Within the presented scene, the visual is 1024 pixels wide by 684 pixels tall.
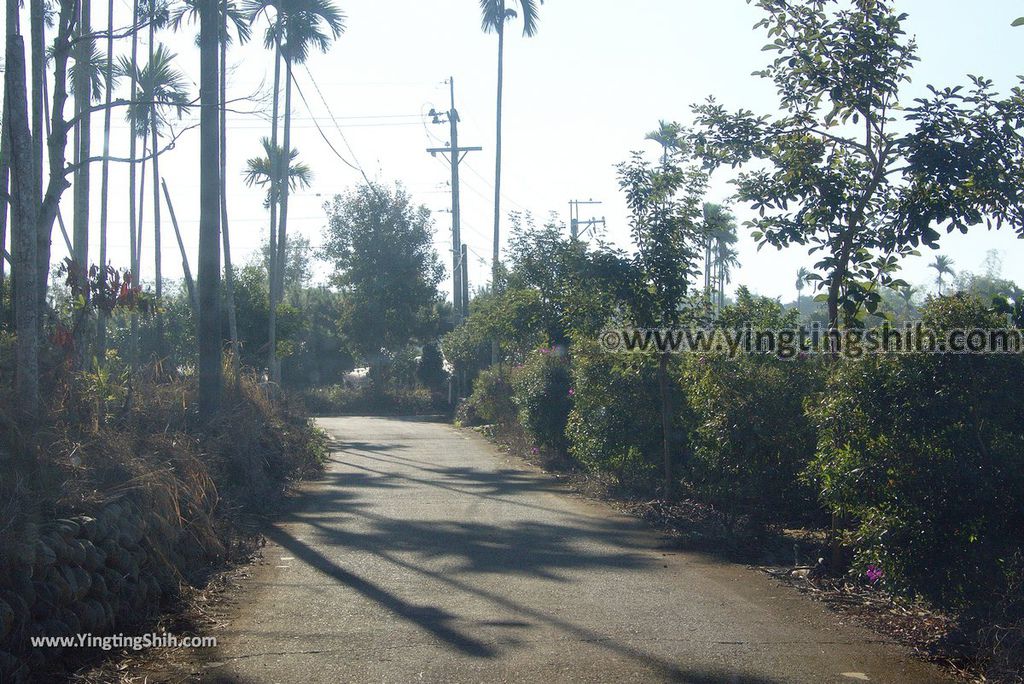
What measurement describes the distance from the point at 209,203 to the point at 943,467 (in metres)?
11.3

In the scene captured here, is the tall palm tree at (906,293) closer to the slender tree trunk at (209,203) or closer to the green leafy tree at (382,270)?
the slender tree trunk at (209,203)

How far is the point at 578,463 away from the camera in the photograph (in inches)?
643

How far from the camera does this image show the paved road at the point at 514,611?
5859 millimetres

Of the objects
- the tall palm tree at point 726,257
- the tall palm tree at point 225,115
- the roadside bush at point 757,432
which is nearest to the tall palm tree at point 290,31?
the tall palm tree at point 225,115

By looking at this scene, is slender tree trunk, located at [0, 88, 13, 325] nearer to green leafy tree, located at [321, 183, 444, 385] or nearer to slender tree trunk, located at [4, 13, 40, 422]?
slender tree trunk, located at [4, 13, 40, 422]

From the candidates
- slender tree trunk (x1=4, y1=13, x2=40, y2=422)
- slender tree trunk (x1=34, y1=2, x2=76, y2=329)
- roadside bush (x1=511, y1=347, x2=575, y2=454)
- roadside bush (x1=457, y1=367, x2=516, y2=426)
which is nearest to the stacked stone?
slender tree trunk (x1=4, y1=13, x2=40, y2=422)

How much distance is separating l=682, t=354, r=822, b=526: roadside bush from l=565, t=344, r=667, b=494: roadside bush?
6.79ft

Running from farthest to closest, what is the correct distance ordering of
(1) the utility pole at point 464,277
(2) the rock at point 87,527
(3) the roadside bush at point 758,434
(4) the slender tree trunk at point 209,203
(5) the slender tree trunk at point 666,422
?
(1) the utility pole at point 464,277
(4) the slender tree trunk at point 209,203
(5) the slender tree trunk at point 666,422
(3) the roadside bush at point 758,434
(2) the rock at point 87,527

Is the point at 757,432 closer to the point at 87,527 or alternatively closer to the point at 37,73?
the point at 87,527

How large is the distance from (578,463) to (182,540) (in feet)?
29.8

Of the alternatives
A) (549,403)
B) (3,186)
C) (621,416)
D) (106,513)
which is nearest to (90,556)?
(106,513)

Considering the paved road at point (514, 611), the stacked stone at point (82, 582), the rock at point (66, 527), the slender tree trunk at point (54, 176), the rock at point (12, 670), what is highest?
the slender tree trunk at point (54, 176)

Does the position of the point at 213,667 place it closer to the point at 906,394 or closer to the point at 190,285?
the point at 906,394

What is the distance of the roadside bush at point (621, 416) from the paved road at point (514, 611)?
3.74 feet
